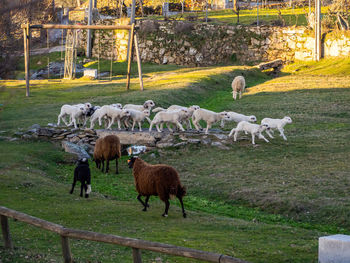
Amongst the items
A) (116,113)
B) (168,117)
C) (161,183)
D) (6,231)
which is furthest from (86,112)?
(6,231)

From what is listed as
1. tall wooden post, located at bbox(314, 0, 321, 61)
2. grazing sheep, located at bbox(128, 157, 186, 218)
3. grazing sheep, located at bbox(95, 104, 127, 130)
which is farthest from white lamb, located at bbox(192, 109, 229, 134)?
tall wooden post, located at bbox(314, 0, 321, 61)

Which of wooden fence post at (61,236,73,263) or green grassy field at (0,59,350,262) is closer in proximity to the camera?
wooden fence post at (61,236,73,263)

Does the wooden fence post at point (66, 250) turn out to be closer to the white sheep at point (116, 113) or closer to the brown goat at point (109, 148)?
the brown goat at point (109, 148)

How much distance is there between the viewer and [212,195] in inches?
648

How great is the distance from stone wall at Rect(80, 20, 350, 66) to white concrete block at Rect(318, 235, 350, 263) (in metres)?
50.5

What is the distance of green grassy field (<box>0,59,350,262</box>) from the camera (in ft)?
34.5

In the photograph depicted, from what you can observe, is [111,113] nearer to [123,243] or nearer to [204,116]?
[204,116]

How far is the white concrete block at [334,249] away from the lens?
8734 millimetres

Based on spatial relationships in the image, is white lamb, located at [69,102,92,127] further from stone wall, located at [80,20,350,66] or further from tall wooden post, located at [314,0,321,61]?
tall wooden post, located at [314,0,321,61]

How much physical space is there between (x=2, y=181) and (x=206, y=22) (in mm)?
51000

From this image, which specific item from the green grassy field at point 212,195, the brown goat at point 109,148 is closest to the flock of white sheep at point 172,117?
the green grassy field at point 212,195

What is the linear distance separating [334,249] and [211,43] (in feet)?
179

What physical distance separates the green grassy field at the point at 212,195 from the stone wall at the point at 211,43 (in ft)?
93.8

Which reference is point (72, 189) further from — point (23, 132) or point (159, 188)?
point (23, 132)
